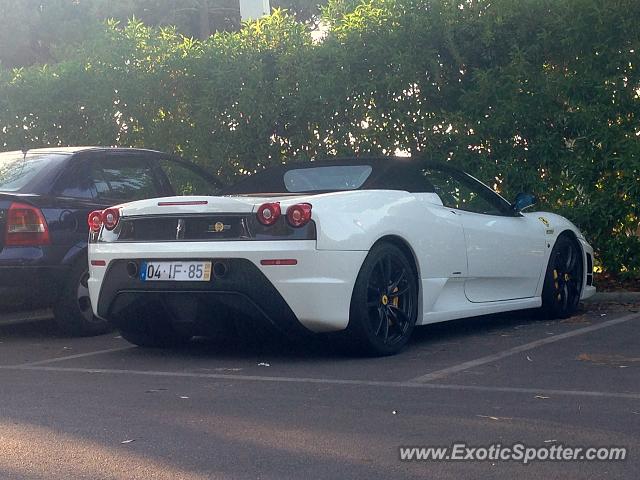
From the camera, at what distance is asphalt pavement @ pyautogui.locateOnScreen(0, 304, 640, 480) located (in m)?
4.38

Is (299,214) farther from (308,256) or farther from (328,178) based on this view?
(328,178)

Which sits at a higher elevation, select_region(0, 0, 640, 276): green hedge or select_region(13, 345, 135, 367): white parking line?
select_region(0, 0, 640, 276): green hedge

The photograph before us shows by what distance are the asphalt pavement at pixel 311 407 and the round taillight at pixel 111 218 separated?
2.91ft

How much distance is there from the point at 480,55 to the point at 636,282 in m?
2.62

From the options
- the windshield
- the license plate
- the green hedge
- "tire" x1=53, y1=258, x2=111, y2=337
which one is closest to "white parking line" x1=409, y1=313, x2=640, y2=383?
the license plate

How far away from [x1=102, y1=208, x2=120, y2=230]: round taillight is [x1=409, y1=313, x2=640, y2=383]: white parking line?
228cm

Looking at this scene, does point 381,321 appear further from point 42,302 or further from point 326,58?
point 326,58

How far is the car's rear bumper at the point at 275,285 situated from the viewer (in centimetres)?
664

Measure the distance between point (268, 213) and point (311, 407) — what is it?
157 centimetres

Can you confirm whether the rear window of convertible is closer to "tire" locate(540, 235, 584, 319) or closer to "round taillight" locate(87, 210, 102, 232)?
"round taillight" locate(87, 210, 102, 232)

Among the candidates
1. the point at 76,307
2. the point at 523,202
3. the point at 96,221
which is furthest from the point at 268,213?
the point at 523,202

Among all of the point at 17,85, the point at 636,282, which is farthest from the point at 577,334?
the point at 17,85

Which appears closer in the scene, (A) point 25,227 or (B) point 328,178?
(B) point 328,178

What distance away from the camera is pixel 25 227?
8203 mm
